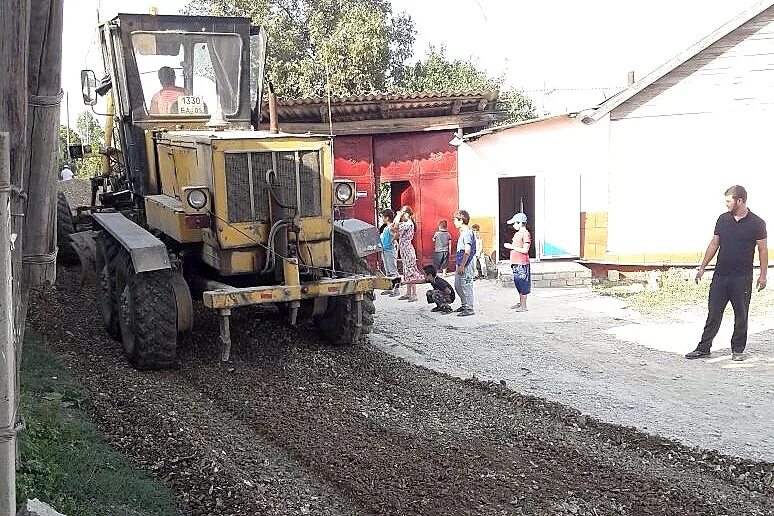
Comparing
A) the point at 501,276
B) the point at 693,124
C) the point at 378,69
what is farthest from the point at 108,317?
the point at 378,69

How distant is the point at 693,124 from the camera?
492 inches

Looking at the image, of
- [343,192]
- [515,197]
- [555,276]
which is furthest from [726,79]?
[343,192]

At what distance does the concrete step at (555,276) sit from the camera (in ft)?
41.8

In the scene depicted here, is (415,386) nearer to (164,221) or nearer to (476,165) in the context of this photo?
(164,221)

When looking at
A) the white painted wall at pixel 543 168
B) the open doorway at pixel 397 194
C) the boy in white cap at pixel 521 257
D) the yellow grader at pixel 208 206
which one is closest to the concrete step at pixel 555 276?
the white painted wall at pixel 543 168

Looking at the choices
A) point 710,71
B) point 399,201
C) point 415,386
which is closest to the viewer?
point 415,386

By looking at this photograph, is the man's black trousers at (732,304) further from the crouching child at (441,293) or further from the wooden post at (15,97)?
the wooden post at (15,97)

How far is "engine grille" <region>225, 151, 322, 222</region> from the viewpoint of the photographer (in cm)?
679

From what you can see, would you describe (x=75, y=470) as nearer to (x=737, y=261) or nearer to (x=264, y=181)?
(x=264, y=181)

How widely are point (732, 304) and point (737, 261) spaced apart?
0.45 meters

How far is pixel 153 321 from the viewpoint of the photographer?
21.6ft

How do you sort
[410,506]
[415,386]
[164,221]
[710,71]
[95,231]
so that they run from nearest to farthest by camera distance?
[410,506]
[415,386]
[164,221]
[95,231]
[710,71]

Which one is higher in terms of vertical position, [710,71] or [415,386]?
[710,71]

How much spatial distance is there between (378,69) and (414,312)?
11.6m
